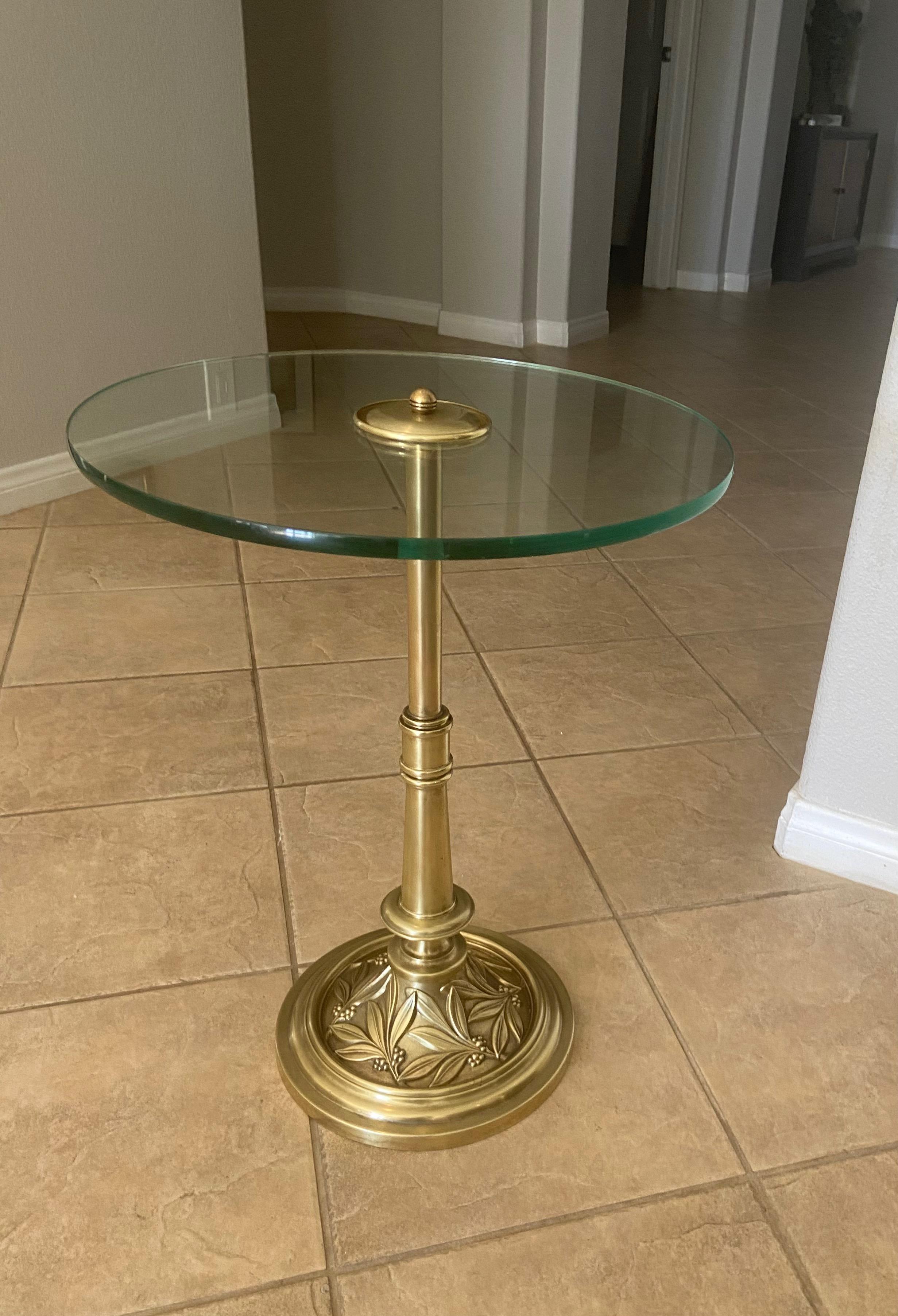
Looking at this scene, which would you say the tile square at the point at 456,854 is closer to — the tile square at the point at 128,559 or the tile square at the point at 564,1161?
the tile square at the point at 564,1161

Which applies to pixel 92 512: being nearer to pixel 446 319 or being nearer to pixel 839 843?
pixel 839 843

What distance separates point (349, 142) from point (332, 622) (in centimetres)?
348

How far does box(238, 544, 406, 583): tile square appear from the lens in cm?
238

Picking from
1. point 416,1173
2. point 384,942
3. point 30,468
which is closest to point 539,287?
point 30,468

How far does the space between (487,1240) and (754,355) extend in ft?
13.5

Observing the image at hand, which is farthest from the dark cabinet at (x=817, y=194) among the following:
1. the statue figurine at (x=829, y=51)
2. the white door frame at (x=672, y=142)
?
the white door frame at (x=672, y=142)

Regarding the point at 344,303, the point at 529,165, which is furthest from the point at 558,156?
the point at 344,303

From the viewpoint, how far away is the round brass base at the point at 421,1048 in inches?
41.9

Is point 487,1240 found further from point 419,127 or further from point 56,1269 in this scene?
point 419,127

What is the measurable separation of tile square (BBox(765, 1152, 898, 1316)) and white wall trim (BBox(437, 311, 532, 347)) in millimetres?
3913

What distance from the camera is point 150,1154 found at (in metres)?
1.04

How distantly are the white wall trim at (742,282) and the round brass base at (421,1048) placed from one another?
221 inches

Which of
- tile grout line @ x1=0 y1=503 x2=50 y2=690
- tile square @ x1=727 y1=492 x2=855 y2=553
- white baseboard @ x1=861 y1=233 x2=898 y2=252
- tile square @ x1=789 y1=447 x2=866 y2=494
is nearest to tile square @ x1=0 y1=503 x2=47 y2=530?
tile grout line @ x1=0 y1=503 x2=50 y2=690

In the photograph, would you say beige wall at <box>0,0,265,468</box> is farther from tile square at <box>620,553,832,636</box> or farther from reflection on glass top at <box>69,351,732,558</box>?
reflection on glass top at <box>69,351,732,558</box>
